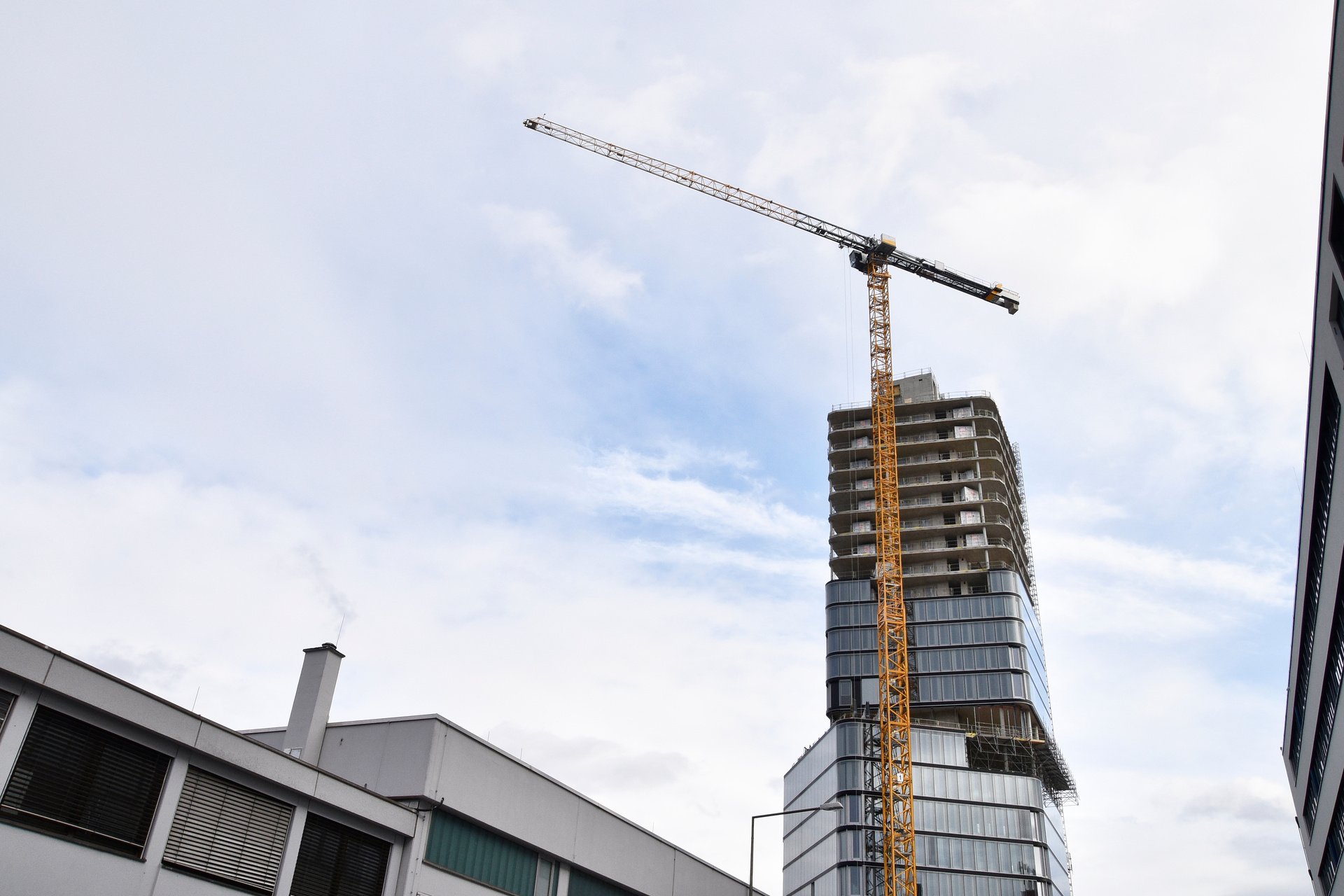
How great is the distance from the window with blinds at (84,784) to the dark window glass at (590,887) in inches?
722

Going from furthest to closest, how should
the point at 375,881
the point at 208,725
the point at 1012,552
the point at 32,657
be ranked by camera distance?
1. the point at 1012,552
2. the point at 375,881
3. the point at 208,725
4. the point at 32,657

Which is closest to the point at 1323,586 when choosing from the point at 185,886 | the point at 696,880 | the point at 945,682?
the point at 696,880

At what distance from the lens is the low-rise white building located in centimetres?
2402

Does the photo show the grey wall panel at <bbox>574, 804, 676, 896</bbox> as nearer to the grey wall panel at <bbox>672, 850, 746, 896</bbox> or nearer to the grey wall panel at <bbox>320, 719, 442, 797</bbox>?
the grey wall panel at <bbox>672, 850, 746, 896</bbox>

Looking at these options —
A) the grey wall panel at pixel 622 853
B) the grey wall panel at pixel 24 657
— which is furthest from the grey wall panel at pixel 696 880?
the grey wall panel at pixel 24 657

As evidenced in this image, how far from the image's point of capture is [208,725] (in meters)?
28.0

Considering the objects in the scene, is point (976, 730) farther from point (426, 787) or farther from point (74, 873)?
point (74, 873)

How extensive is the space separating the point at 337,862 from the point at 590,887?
41.3 ft

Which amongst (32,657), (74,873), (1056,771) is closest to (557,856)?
(74,873)

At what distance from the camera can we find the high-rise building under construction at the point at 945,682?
11256 centimetres

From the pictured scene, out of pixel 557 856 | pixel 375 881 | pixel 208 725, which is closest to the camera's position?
pixel 208 725

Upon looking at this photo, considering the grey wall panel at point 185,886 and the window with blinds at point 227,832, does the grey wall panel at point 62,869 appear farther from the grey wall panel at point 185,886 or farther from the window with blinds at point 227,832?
the window with blinds at point 227,832

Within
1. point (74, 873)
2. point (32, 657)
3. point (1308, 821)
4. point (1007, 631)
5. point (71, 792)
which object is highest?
point (1007, 631)

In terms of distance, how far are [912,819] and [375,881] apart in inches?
3427
